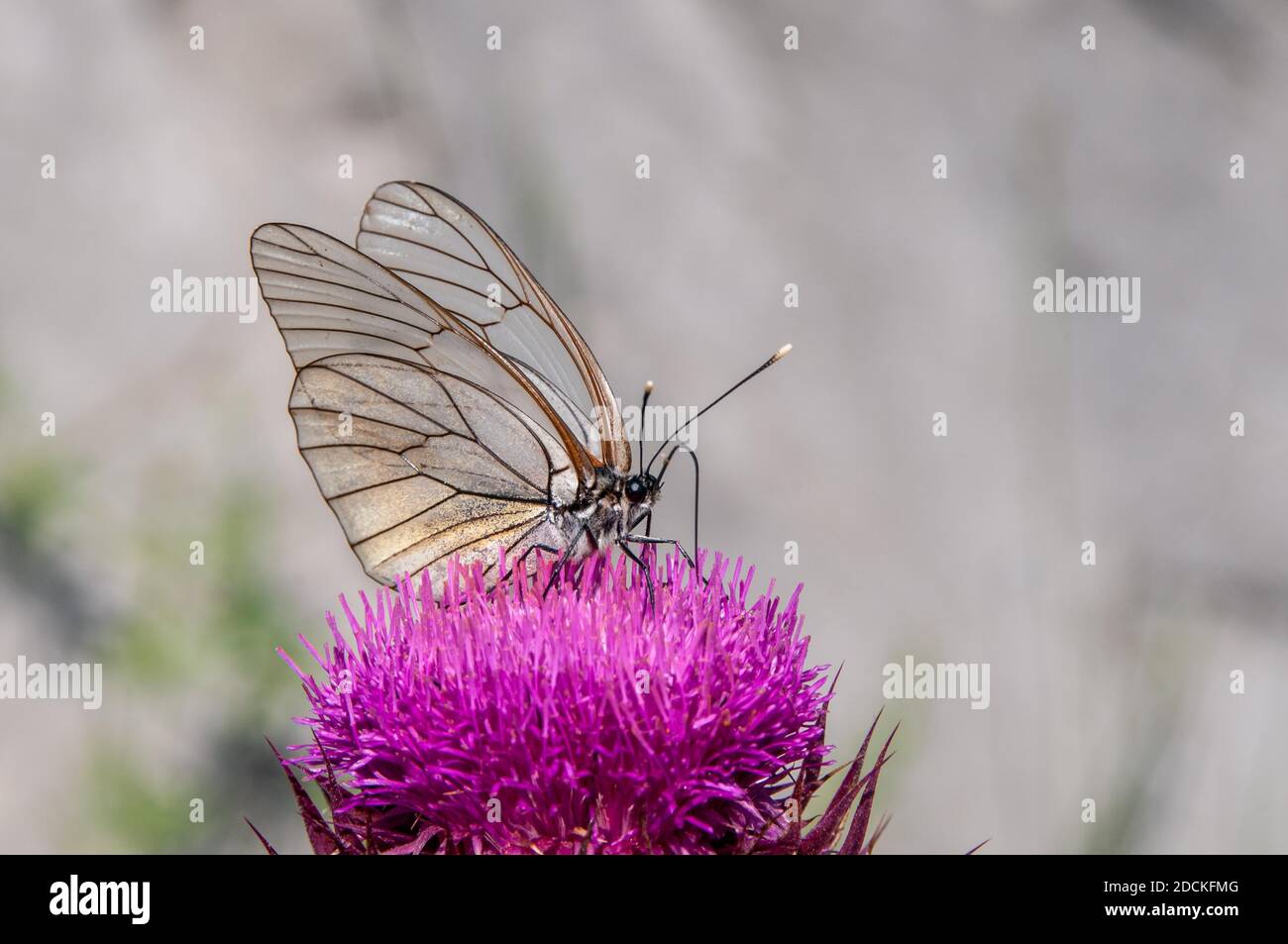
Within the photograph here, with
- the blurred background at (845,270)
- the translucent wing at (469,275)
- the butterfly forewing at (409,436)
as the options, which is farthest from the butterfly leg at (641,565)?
the blurred background at (845,270)

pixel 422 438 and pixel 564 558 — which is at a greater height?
pixel 422 438

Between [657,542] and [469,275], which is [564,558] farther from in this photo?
[469,275]

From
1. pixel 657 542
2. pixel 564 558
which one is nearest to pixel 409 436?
pixel 564 558

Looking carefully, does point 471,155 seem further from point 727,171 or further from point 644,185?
point 727,171

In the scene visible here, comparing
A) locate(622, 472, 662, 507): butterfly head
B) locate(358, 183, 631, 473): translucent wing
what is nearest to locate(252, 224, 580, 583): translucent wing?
locate(622, 472, 662, 507): butterfly head

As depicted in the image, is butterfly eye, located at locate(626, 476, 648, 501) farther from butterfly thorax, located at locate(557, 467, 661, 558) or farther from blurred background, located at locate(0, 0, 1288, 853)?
blurred background, located at locate(0, 0, 1288, 853)

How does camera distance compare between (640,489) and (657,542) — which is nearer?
(657,542)
